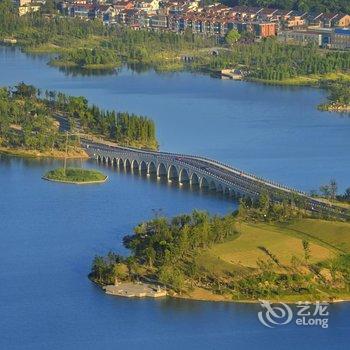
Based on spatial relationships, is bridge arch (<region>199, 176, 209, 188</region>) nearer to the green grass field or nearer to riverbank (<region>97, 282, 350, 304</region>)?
the green grass field

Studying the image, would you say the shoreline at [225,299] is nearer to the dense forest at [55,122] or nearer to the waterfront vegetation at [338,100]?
the dense forest at [55,122]

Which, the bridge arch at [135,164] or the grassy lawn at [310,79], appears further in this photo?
the grassy lawn at [310,79]

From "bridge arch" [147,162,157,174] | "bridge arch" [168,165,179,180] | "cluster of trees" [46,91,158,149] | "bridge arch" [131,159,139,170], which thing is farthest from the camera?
"cluster of trees" [46,91,158,149]

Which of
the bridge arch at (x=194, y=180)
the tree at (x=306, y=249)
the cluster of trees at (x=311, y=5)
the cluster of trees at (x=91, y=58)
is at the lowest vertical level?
the bridge arch at (x=194, y=180)

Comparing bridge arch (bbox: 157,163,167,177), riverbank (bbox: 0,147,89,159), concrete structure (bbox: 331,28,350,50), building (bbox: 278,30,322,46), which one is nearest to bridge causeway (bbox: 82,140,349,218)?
bridge arch (bbox: 157,163,167,177)

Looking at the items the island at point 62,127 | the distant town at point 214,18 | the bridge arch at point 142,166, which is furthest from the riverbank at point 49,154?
the distant town at point 214,18

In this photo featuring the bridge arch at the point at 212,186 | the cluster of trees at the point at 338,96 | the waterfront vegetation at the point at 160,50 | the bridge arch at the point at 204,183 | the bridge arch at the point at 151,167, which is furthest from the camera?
the waterfront vegetation at the point at 160,50

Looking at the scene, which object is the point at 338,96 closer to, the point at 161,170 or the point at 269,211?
the point at 161,170
